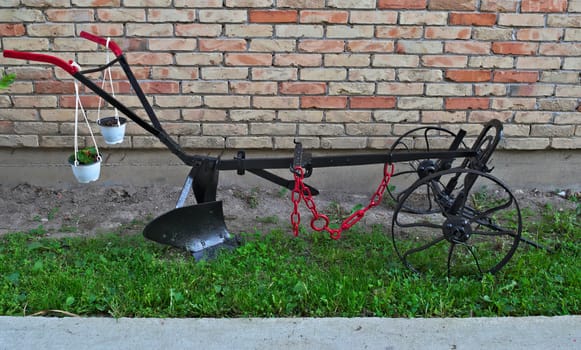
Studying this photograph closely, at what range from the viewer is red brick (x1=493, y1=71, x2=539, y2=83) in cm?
423

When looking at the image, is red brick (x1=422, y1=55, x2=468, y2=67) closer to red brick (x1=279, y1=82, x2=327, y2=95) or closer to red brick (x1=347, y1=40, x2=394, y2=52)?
red brick (x1=347, y1=40, x2=394, y2=52)

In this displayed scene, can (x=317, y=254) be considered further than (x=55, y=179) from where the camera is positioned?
No

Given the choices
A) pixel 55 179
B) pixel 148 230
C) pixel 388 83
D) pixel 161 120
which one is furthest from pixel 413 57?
pixel 55 179

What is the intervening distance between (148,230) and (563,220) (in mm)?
2606

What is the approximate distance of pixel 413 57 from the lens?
164 inches

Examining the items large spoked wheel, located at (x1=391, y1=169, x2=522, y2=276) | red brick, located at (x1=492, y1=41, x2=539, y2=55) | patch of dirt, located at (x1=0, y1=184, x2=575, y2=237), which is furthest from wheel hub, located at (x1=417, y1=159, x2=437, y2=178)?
red brick, located at (x1=492, y1=41, x2=539, y2=55)

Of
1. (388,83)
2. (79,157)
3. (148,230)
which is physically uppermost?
(388,83)

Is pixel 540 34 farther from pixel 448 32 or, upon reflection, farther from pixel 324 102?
pixel 324 102

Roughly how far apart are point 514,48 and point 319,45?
126cm

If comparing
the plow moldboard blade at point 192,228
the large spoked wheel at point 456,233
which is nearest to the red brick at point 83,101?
the plow moldboard blade at point 192,228

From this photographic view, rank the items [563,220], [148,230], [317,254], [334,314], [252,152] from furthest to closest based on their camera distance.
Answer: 1. [252,152]
2. [563,220]
3. [317,254]
4. [148,230]
5. [334,314]

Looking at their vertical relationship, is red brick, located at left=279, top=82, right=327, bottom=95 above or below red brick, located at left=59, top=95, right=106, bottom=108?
above

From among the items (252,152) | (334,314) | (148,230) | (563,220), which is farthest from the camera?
(252,152)

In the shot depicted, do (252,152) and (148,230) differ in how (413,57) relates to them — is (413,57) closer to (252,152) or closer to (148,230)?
(252,152)
